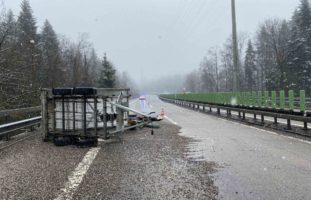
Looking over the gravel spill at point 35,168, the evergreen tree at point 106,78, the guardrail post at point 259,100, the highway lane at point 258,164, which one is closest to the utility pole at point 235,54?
the guardrail post at point 259,100

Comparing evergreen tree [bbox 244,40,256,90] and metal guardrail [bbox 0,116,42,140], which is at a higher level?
evergreen tree [bbox 244,40,256,90]

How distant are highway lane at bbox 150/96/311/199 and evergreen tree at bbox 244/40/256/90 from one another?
101898mm

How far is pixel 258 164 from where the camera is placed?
884 cm

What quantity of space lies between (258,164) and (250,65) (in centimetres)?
10812

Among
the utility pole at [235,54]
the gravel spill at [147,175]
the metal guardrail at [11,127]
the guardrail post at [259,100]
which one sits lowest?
the gravel spill at [147,175]

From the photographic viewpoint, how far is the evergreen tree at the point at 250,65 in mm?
112875

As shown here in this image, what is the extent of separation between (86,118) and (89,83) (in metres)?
81.6

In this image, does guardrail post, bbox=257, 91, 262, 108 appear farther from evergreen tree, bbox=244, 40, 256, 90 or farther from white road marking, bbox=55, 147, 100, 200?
evergreen tree, bbox=244, 40, 256, 90

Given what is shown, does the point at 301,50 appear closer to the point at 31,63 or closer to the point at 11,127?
the point at 31,63

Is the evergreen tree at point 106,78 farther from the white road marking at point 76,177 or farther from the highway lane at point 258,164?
the white road marking at point 76,177

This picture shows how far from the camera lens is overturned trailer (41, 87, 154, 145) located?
1242 centimetres

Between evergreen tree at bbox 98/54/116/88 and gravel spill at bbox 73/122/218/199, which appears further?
evergreen tree at bbox 98/54/116/88

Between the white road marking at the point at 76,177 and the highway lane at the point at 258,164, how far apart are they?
2.38 metres

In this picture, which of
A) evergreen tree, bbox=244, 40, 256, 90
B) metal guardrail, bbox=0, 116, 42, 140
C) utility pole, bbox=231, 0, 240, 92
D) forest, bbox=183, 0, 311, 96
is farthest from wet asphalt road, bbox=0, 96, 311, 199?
evergreen tree, bbox=244, 40, 256, 90
